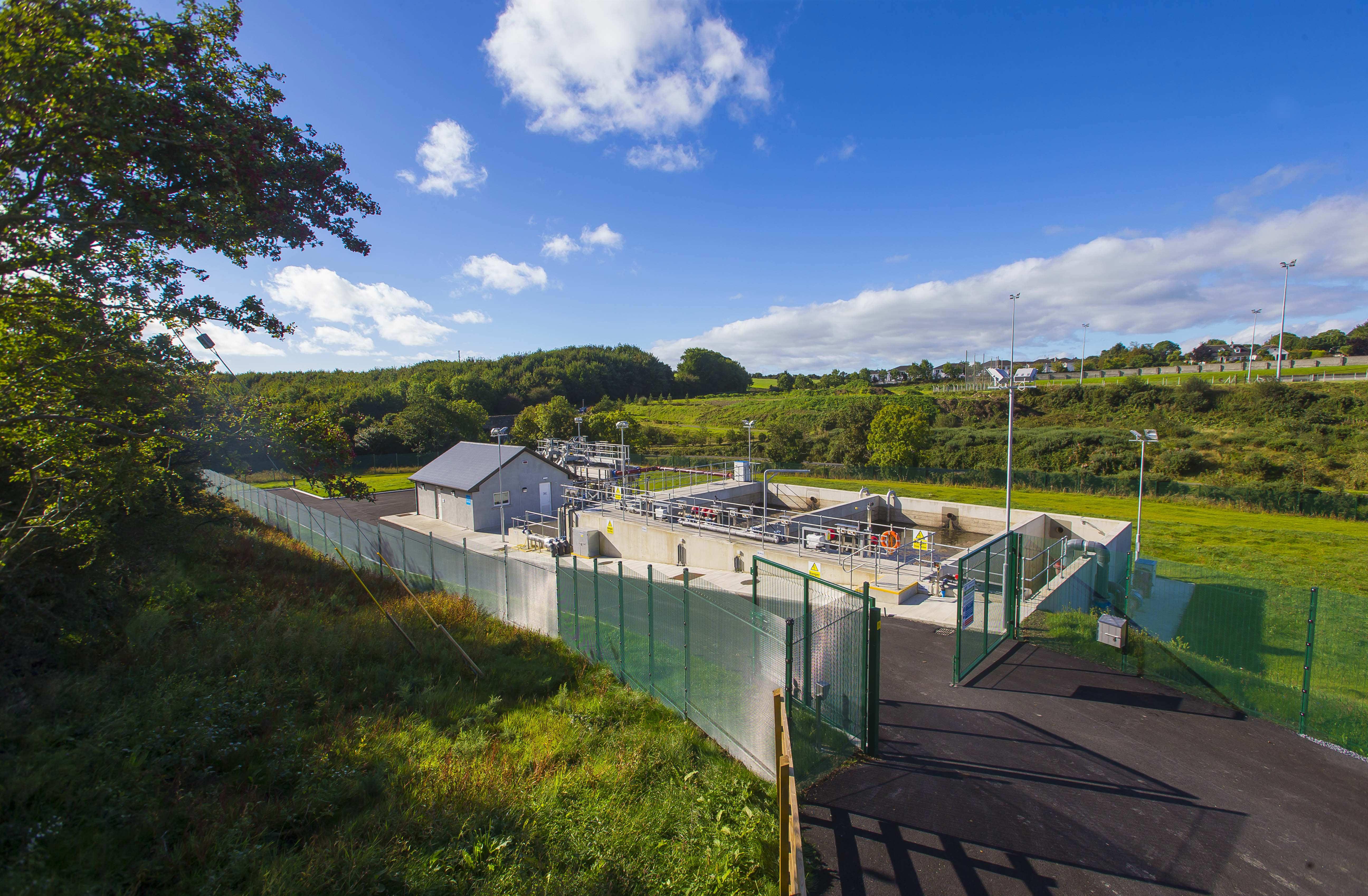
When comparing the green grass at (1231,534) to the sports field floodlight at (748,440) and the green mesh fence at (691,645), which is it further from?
the green mesh fence at (691,645)

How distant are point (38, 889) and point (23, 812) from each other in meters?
1.07

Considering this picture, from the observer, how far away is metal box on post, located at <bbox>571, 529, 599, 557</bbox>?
76.1ft

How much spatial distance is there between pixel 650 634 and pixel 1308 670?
876 centimetres

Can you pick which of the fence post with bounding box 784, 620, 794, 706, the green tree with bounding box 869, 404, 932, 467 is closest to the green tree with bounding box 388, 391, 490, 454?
the green tree with bounding box 869, 404, 932, 467

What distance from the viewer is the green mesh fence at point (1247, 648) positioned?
7844mm

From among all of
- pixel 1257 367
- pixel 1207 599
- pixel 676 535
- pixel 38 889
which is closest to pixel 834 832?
pixel 38 889

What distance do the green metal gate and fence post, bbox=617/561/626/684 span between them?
5113 mm

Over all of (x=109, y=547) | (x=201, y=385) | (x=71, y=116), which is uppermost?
(x=71, y=116)

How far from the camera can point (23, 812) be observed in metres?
4.34

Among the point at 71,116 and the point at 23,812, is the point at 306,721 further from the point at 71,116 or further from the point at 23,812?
the point at 71,116

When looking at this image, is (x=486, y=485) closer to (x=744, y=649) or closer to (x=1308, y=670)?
(x=744, y=649)

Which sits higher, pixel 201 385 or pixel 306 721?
pixel 201 385

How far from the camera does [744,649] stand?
682cm

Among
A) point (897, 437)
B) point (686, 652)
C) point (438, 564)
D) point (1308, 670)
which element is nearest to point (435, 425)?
point (897, 437)
